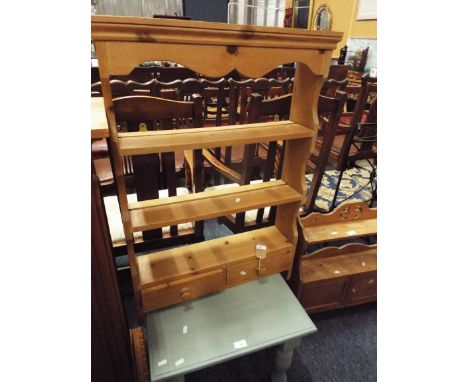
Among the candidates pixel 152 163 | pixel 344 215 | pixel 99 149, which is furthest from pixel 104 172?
pixel 344 215

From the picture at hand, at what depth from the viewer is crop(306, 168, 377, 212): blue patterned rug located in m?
2.46

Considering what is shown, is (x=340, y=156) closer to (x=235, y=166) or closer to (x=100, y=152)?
(x=235, y=166)

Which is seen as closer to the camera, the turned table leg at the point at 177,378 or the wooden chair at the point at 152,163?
the turned table leg at the point at 177,378

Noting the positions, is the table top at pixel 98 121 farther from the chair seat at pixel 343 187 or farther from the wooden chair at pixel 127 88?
the chair seat at pixel 343 187

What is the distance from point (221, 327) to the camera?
3.35 feet

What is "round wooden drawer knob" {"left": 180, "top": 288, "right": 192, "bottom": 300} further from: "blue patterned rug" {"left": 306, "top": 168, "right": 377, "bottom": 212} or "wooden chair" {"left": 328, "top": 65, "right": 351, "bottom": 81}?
"wooden chair" {"left": 328, "top": 65, "right": 351, "bottom": 81}

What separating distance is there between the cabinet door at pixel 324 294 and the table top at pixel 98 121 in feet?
3.77

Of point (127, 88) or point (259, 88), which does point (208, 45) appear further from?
point (259, 88)

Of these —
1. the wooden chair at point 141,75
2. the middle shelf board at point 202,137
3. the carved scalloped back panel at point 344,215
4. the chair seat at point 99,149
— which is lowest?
the carved scalloped back panel at point 344,215

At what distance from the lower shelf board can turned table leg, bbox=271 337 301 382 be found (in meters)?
0.28

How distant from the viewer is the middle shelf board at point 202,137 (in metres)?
0.82

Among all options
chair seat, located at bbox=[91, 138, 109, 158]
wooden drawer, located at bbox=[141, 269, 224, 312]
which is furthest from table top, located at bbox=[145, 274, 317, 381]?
chair seat, located at bbox=[91, 138, 109, 158]

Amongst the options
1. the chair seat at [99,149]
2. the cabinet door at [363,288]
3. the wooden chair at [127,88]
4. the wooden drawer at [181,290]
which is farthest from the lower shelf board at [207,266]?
the wooden chair at [127,88]

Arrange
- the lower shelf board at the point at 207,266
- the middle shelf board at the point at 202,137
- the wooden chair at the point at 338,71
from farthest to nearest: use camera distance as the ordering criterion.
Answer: the wooden chair at the point at 338,71
the lower shelf board at the point at 207,266
the middle shelf board at the point at 202,137
